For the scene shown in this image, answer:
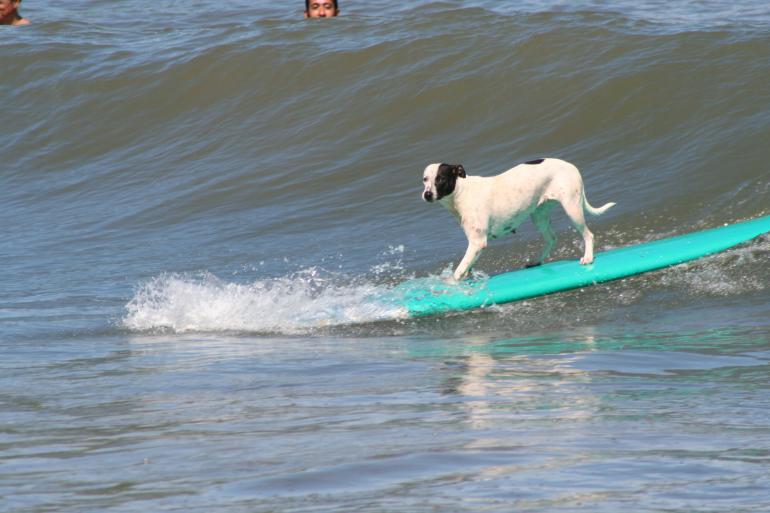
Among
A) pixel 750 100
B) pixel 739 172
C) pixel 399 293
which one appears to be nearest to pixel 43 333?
pixel 399 293

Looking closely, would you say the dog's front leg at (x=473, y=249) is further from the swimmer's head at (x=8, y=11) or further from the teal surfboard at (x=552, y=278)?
the swimmer's head at (x=8, y=11)

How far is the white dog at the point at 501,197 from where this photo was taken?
8102 mm

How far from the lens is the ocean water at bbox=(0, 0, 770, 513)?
418cm

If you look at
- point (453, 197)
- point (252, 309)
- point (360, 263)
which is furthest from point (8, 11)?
point (453, 197)

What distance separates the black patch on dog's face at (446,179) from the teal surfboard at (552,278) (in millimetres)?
798

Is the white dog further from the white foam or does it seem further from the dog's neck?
the white foam

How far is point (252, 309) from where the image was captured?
27.9 feet

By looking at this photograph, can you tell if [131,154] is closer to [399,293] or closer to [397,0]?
[397,0]

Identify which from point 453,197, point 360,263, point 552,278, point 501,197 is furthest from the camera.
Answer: point 360,263

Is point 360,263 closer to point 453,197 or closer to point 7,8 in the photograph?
point 453,197

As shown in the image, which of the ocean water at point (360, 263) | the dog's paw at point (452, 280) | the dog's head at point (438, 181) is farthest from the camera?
the dog's paw at point (452, 280)

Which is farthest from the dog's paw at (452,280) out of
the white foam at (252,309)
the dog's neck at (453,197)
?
the dog's neck at (453,197)

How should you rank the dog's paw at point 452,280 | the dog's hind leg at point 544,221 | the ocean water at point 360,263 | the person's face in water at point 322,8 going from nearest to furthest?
the ocean water at point 360,263 → the dog's paw at point 452,280 → the dog's hind leg at point 544,221 → the person's face in water at point 322,8

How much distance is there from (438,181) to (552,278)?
4.13 feet
